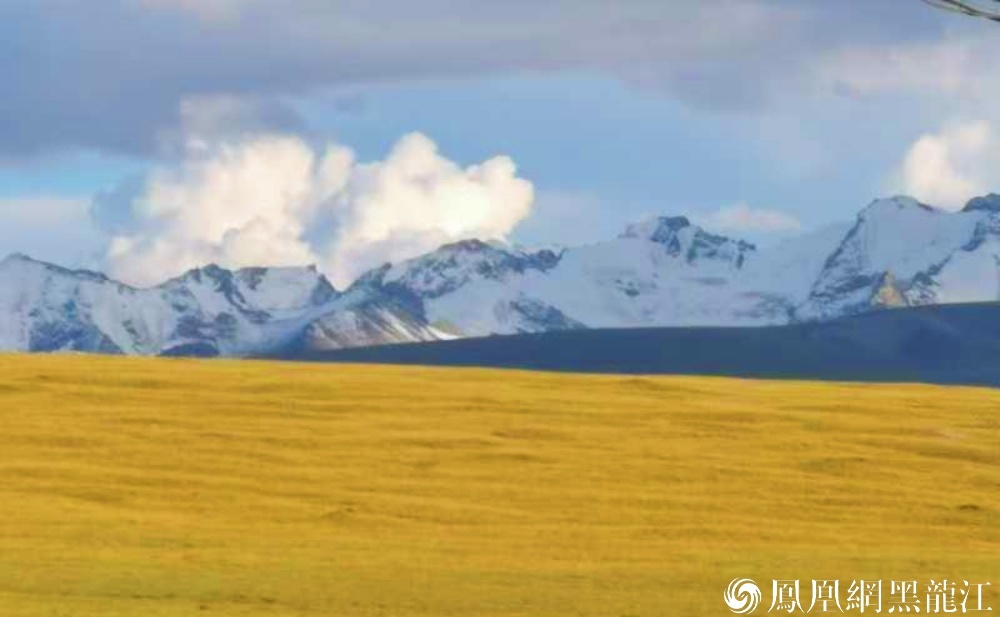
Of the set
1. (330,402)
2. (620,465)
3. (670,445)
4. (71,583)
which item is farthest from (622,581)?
(330,402)

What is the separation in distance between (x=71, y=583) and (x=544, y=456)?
79.2 feet

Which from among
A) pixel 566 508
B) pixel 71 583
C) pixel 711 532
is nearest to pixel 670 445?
pixel 566 508

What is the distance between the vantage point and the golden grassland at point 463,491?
35.0 meters

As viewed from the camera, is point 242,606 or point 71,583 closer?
point 242,606

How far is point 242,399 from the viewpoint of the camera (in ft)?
225

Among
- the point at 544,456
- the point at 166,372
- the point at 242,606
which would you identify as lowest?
the point at 242,606

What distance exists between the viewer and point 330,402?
68.5 meters

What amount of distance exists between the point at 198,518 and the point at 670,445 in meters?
16.6

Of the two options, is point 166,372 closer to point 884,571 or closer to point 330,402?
point 330,402

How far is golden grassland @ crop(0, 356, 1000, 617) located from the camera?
35.0 metres

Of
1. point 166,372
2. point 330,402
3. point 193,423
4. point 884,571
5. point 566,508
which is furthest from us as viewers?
point 166,372

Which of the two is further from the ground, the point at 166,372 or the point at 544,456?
the point at 166,372

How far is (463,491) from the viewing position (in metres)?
51.8

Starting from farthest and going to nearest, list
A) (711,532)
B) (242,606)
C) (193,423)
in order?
(193,423)
(711,532)
(242,606)
